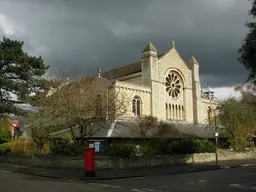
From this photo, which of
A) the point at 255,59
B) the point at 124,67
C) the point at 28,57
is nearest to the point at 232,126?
the point at 124,67

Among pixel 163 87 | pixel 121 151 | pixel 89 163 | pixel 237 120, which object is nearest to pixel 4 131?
pixel 163 87

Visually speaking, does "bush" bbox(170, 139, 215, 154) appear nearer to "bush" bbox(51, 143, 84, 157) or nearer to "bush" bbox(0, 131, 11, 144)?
"bush" bbox(51, 143, 84, 157)

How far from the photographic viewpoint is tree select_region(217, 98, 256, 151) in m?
39.4

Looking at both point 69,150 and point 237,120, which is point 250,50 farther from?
point 237,120

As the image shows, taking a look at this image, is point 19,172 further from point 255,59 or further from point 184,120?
point 184,120

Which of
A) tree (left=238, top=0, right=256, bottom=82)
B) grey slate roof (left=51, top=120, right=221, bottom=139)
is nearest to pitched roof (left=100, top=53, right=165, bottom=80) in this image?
grey slate roof (left=51, top=120, right=221, bottom=139)

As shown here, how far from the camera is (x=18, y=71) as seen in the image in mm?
37812

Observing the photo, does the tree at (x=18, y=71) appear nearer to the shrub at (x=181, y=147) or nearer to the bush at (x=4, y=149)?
the bush at (x=4, y=149)

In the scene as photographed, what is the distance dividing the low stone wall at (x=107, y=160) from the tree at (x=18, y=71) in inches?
296

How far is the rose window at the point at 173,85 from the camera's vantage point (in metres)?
49.8

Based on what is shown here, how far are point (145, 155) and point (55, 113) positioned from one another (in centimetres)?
861

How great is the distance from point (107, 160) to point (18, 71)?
18810 mm

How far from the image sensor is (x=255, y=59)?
1273cm

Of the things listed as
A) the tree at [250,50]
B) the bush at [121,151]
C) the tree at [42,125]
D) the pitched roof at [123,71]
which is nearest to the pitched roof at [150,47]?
the pitched roof at [123,71]
